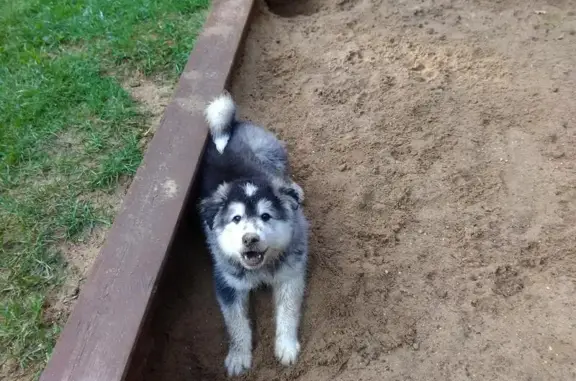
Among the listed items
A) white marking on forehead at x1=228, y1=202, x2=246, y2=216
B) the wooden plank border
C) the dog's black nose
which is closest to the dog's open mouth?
the dog's black nose

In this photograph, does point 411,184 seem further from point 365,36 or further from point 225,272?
point 365,36

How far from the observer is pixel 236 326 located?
3.23 m

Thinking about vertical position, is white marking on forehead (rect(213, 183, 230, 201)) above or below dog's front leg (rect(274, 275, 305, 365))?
above

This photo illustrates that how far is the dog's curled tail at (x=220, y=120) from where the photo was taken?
12.1ft

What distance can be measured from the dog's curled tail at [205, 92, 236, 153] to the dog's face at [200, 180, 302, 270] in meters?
0.50

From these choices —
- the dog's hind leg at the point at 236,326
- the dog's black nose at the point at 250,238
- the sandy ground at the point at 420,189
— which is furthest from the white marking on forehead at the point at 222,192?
the sandy ground at the point at 420,189

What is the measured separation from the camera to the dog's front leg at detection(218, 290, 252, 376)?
3.16m

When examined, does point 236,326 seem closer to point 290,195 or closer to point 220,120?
point 290,195

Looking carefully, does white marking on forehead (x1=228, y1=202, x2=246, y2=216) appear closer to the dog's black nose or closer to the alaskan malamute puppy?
the alaskan malamute puppy

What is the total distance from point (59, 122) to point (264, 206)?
209 cm

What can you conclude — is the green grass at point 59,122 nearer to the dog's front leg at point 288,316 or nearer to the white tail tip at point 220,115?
the white tail tip at point 220,115

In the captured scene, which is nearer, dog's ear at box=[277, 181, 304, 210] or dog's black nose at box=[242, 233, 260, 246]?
dog's black nose at box=[242, 233, 260, 246]

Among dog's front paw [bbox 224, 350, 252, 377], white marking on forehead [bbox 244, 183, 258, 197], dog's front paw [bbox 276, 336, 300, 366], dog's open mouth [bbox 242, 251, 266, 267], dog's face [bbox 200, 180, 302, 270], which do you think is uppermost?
white marking on forehead [bbox 244, 183, 258, 197]

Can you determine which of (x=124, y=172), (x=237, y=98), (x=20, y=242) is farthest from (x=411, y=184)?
(x=20, y=242)
